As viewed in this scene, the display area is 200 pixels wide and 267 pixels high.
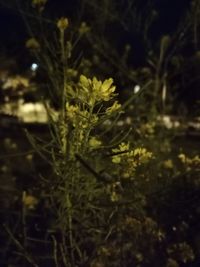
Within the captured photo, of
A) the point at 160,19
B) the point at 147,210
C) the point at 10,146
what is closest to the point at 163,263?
the point at 147,210

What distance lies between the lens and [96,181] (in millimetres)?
2314

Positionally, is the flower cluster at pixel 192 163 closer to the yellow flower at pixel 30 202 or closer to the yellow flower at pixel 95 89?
the yellow flower at pixel 30 202

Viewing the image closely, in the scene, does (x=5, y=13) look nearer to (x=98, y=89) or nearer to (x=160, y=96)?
(x=160, y=96)

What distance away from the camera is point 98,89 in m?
1.98

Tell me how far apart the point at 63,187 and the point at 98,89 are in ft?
1.56

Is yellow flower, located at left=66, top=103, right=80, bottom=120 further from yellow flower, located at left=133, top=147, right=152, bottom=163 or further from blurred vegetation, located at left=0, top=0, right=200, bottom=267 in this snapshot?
yellow flower, located at left=133, top=147, right=152, bottom=163

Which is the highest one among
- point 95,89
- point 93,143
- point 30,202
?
point 95,89

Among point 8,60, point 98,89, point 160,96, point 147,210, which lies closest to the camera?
point 98,89

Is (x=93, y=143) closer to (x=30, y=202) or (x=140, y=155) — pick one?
(x=140, y=155)

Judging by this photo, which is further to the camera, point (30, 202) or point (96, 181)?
point (30, 202)

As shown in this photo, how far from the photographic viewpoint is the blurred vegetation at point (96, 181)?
2.16 meters

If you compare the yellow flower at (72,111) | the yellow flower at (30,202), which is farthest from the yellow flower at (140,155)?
the yellow flower at (30,202)

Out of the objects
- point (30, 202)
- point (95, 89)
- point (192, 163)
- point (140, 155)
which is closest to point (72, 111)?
point (95, 89)

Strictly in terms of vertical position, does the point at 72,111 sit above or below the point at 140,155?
above
